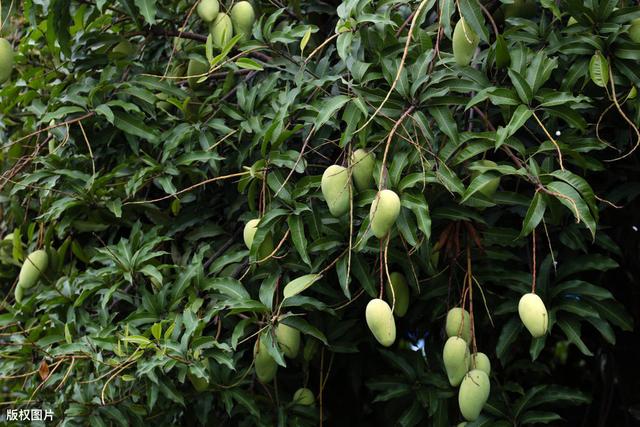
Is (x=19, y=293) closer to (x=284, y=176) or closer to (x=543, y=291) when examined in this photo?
(x=284, y=176)

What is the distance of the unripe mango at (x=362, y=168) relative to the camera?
141 centimetres

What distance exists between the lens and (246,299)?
155cm

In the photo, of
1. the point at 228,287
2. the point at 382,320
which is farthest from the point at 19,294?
the point at 382,320

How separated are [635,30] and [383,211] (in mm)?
554

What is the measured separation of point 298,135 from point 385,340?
630 mm

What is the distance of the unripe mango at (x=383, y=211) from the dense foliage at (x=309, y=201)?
0.06 m

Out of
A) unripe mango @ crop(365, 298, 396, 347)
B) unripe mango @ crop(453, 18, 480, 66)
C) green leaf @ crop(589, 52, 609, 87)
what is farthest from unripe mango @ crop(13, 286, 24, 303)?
green leaf @ crop(589, 52, 609, 87)

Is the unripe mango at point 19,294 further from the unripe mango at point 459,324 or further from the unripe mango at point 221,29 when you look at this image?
the unripe mango at point 459,324

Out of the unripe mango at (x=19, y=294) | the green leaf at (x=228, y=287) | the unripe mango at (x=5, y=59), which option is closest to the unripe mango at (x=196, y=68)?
the unripe mango at (x=5, y=59)

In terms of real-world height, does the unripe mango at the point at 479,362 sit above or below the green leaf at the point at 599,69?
below

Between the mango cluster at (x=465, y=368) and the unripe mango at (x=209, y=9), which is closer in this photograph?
the mango cluster at (x=465, y=368)

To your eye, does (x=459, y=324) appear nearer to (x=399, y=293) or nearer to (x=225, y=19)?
(x=399, y=293)

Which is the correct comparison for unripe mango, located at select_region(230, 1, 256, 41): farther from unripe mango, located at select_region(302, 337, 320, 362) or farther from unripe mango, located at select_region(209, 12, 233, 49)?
unripe mango, located at select_region(302, 337, 320, 362)

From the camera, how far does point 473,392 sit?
1381 millimetres
